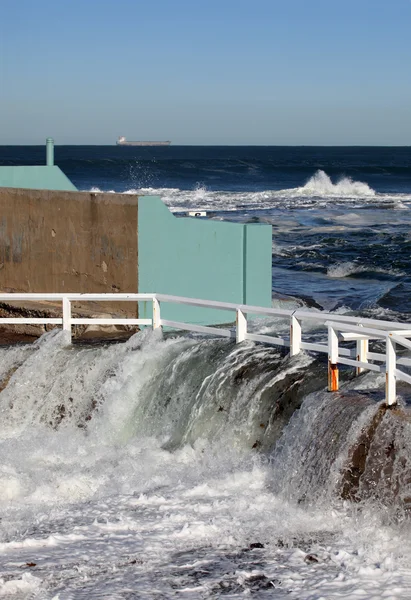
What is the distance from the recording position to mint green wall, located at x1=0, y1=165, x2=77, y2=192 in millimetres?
17109

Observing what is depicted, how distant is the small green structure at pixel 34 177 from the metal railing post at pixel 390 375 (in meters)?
9.27

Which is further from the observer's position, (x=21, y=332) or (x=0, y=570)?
(x=21, y=332)

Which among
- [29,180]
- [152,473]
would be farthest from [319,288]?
[152,473]

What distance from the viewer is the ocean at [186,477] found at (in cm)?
748

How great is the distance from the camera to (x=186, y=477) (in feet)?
32.6

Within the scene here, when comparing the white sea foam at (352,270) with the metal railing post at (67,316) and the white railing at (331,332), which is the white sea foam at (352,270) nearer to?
the white railing at (331,332)

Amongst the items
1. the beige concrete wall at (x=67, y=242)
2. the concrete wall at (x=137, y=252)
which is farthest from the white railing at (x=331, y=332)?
the beige concrete wall at (x=67, y=242)

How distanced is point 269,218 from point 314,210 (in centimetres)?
679

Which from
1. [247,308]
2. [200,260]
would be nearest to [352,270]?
[200,260]

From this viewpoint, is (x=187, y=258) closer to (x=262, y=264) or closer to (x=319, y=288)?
(x=262, y=264)

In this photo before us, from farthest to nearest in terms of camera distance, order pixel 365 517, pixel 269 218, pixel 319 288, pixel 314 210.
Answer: pixel 314 210 < pixel 269 218 < pixel 319 288 < pixel 365 517

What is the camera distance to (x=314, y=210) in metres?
49.4

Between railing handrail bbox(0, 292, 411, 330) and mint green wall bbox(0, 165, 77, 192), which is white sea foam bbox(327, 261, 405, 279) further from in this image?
railing handrail bbox(0, 292, 411, 330)

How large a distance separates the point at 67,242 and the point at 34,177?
2646 mm
